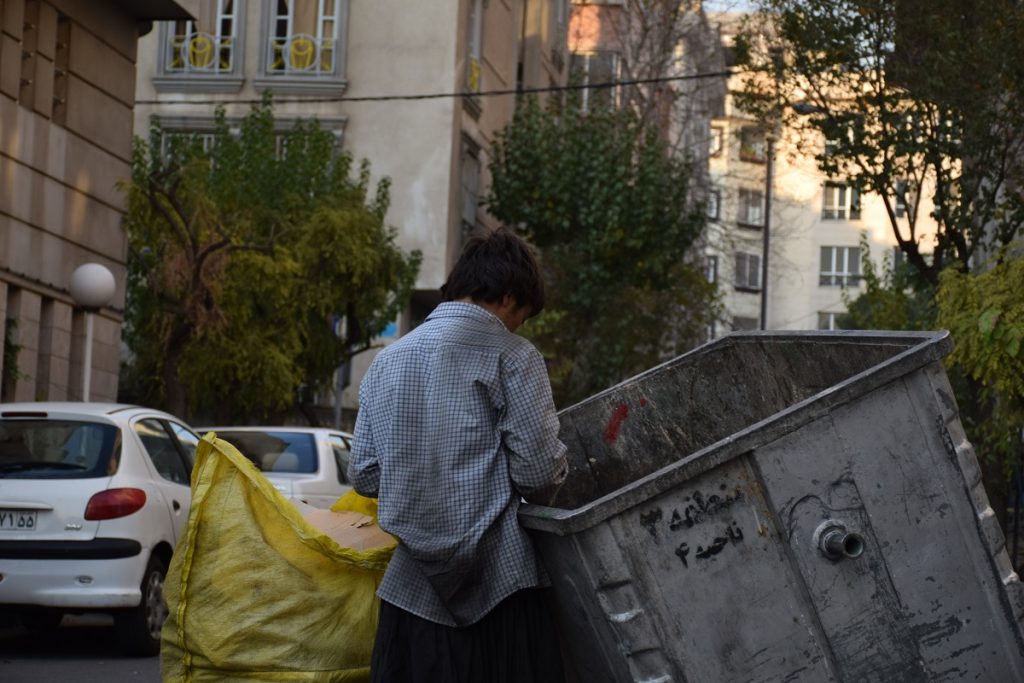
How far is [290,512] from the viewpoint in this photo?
216 inches

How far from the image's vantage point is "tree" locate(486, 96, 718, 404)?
37.3 m

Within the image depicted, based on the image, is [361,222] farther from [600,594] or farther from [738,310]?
[738,310]

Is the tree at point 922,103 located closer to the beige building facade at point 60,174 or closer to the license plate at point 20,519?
the beige building facade at point 60,174

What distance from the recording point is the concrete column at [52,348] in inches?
857

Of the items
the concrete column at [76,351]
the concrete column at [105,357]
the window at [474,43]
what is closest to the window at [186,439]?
the concrete column at [76,351]

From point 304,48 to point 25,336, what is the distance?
701 inches

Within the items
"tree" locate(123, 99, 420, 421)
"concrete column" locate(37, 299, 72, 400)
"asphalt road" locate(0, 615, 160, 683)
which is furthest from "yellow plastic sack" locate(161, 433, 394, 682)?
"tree" locate(123, 99, 420, 421)

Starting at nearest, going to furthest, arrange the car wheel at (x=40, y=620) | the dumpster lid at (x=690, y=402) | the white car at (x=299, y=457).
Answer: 1. the dumpster lid at (x=690, y=402)
2. the car wheel at (x=40, y=620)
3. the white car at (x=299, y=457)

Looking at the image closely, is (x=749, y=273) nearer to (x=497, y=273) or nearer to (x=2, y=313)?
(x=2, y=313)

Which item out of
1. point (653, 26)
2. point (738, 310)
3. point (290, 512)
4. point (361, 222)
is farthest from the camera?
point (738, 310)

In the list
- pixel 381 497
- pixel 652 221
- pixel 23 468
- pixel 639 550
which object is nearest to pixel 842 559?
pixel 639 550

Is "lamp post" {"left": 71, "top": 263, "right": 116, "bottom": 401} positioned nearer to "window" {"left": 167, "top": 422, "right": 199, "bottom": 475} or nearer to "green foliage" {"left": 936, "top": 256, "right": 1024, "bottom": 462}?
"window" {"left": 167, "top": 422, "right": 199, "bottom": 475}

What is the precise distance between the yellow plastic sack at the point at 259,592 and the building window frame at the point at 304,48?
3245 cm

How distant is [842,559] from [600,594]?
2.12 feet
